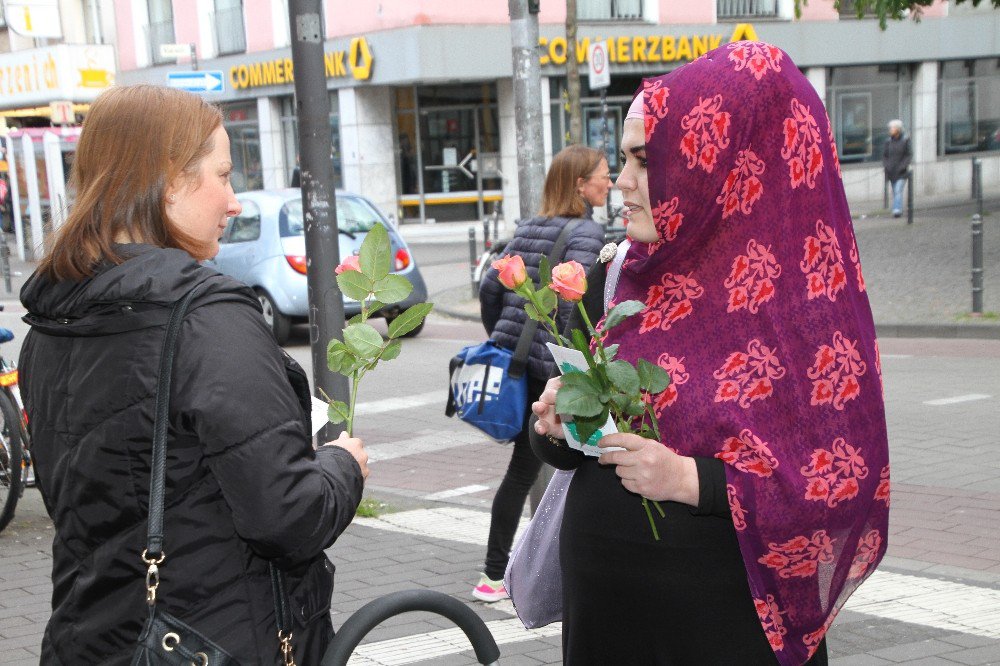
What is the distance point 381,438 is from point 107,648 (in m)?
6.95

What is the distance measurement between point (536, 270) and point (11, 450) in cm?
308

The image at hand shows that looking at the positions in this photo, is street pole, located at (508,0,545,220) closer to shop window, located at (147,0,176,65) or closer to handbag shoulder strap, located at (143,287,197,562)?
handbag shoulder strap, located at (143,287,197,562)

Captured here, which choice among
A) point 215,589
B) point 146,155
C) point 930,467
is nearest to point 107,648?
point 215,589

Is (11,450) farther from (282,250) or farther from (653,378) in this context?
(282,250)

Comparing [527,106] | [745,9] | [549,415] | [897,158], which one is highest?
[745,9]

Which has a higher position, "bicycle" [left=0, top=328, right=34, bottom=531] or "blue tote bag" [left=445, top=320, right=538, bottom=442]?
"blue tote bag" [left=445, top=320, right=538, bottom=442]

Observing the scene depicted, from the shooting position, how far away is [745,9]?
102ft

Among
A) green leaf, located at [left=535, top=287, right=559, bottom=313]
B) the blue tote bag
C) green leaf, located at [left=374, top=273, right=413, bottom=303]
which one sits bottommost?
the blue tote bag

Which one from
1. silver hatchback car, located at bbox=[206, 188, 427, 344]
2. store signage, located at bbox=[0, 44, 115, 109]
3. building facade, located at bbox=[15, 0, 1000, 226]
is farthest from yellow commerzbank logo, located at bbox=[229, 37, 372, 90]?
silver hatchback car, located at bbox=[206, 188, 427, 344]

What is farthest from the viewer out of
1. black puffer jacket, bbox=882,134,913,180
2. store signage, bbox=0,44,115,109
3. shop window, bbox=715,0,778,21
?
store signage, bbox=0,44,115,109

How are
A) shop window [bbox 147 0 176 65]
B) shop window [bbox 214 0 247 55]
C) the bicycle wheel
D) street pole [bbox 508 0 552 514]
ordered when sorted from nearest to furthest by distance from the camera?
the bicycle wheel, street pole [bbox 508 0 552 514], shop window [bbox 214 0 247 55], shop window [bbox 147 0 176 65]

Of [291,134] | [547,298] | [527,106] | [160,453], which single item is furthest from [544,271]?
[291,134]

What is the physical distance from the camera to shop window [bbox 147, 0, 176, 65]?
34.6m

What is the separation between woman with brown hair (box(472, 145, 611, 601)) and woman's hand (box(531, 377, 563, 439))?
8.02ft
